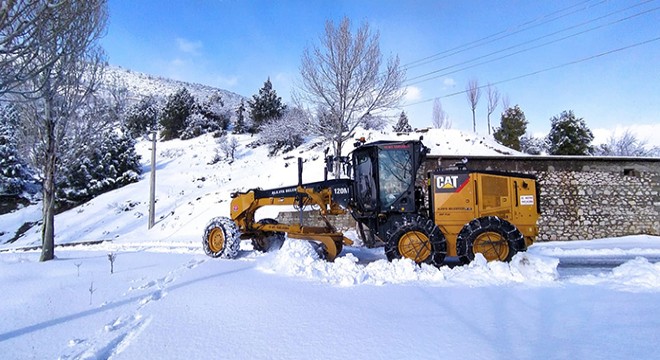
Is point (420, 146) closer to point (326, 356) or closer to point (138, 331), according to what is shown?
point (326, 356)

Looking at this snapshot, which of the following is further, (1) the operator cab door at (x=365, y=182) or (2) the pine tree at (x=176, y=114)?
(2) the pine tree at (x=176, y=114)

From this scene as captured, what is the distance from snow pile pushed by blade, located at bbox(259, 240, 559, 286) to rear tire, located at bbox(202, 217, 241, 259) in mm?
2230

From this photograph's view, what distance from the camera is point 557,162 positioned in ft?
43.5

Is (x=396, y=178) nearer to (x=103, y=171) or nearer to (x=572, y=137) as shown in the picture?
(x=572, y=137)

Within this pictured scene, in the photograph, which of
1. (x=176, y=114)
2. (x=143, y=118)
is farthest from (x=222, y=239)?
(x=143, y=118)

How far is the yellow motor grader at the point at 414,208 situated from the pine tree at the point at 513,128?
25338 millimetres

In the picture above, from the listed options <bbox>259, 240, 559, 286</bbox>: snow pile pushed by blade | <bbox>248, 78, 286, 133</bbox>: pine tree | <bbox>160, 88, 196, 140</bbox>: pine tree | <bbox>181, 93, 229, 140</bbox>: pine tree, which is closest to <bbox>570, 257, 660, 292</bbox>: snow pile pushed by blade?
<bbox>259, 240, 559, 286</bbox>: snow pile pushed by blade

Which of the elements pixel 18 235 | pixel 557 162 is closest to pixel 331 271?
pixel 557 162

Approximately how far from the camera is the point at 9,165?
27859 millimetres

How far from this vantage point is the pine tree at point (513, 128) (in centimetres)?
3016

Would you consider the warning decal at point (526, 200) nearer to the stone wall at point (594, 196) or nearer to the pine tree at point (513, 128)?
the stone wall at point (594, 196)

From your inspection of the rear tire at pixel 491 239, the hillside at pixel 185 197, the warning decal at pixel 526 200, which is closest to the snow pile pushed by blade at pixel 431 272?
the rear tire at pixel 491 239

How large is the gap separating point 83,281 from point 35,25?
3.70m

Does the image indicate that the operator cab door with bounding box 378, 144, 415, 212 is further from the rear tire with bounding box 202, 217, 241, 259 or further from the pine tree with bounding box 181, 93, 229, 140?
the pine tree with bounding box 181, 93, 229, 140
